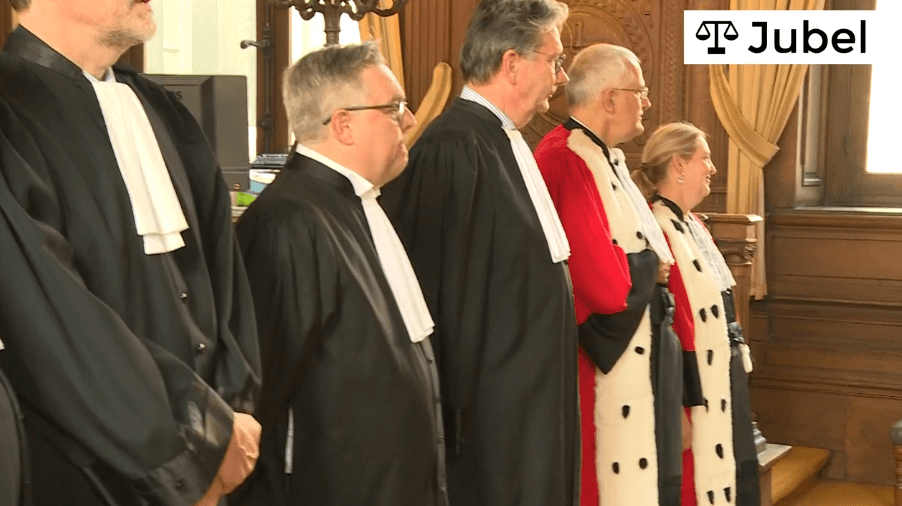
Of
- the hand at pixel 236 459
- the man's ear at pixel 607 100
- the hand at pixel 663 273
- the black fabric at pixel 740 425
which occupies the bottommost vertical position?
the black fabric at pixel 740 425

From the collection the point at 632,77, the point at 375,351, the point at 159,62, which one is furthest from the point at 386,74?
the point at 159,62

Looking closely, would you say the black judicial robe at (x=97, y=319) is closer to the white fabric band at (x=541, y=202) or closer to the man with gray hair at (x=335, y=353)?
the man with gray hair at (x=335, y=353)

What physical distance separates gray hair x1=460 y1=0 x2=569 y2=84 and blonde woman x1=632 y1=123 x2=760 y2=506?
1.10m

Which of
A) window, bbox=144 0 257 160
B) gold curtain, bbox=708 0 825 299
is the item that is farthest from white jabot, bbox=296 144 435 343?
window, bbox=144 0 257 160

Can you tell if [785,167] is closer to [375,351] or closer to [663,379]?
[663,379]

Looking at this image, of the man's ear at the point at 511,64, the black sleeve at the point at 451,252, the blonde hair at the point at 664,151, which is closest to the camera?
the black sleeve at the point at 451,252

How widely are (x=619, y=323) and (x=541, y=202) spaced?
514 millimetres

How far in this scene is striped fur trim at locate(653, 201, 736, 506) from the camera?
12.0ft

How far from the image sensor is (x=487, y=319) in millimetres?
2686

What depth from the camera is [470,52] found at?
2863 mm

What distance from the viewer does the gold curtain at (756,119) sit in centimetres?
577

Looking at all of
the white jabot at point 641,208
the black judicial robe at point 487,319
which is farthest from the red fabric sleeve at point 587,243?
A: the black judicial robe at point 487,319

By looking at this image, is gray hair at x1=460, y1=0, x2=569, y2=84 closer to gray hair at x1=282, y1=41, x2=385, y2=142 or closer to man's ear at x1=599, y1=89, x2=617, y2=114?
man's ear at x1=599, y1=89, x2=617, y2=114

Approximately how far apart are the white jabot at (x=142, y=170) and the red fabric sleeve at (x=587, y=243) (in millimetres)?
1514
